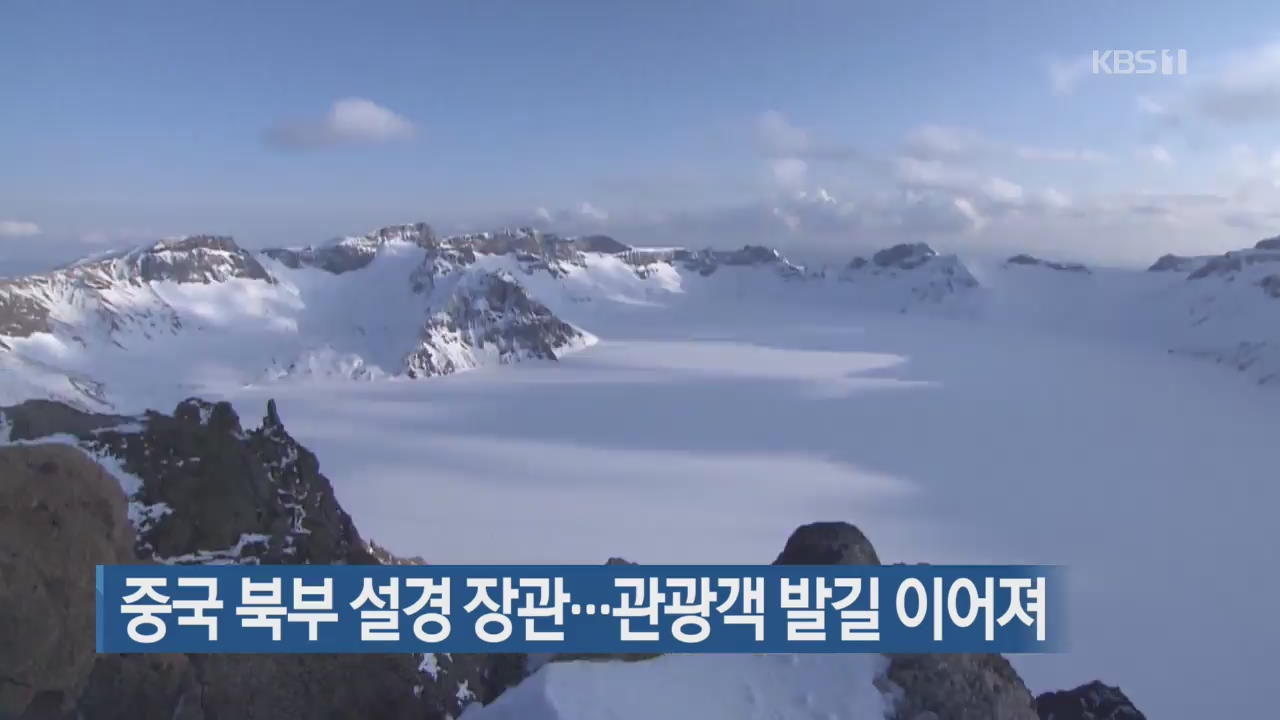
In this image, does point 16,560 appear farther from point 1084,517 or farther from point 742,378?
point 742,378

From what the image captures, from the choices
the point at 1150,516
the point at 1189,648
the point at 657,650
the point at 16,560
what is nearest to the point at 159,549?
the point at 16,560

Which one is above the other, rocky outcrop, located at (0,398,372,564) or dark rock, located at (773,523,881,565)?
rocky outcrop, located at (0,398,372,564)

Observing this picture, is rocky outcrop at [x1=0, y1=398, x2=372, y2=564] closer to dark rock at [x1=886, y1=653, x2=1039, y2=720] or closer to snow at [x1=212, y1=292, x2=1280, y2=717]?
dark rock at [x1=886, y1=653, x2=1039, y2=720]

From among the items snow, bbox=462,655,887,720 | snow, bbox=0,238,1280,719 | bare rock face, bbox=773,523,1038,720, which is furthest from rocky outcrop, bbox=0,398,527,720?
bare rock face, bbox=773,523,1038,720

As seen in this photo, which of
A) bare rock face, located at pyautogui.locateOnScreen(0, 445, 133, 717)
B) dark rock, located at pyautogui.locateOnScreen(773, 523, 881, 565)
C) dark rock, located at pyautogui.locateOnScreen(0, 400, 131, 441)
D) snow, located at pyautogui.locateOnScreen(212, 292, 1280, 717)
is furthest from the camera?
snow, located at pyautogui.locateOnScreen(212, 292, 1280, 717)

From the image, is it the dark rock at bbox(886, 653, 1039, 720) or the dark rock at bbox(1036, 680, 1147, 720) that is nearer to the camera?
the dark rock at bbox(886, 653, 1039, 720)
